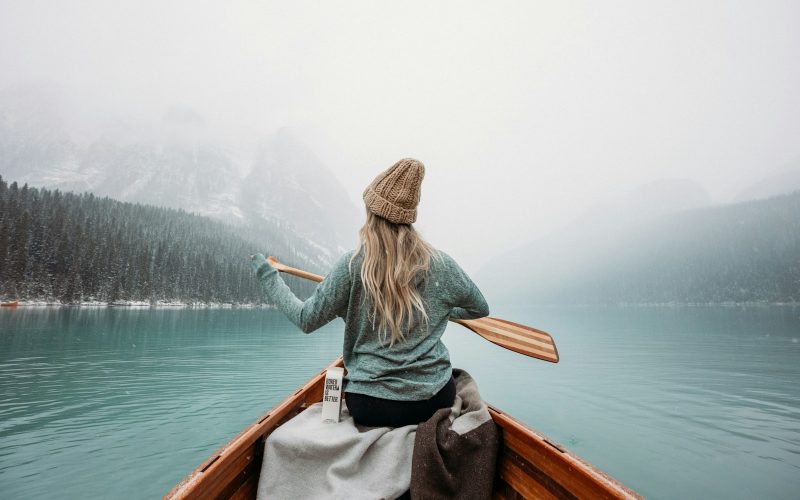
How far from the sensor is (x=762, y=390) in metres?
13.5

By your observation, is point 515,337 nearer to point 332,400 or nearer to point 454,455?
point 454,455

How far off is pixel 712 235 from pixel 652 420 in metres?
198

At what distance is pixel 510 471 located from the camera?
2869 millimetres

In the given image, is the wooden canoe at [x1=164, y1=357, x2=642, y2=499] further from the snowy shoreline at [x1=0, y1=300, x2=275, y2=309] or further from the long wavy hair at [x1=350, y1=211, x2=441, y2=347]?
the snowy shoreline at [x1=0, y1=300, x2=275, y2=309]

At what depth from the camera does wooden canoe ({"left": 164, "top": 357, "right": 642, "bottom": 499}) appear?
2002mm

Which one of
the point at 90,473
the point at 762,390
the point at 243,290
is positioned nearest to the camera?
the point at 90,473

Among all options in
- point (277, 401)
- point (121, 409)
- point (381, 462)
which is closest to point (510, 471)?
point (381, 462)

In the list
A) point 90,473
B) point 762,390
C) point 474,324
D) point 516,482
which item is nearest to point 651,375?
point 762,390

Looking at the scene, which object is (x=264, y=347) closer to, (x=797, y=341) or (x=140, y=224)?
(x=797, y=341)

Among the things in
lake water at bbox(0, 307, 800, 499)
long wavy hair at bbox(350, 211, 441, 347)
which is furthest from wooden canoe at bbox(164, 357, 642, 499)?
lake water at bbox(0, 307, 800, 499)

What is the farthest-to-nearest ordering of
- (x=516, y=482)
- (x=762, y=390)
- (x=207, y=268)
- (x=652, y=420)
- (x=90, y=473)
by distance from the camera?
(x=207, y=268) → (x=762, y=390) → (x=652, y=420) → (x=90, y=473) → (x=516, y=482)

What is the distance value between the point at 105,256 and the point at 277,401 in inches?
2629

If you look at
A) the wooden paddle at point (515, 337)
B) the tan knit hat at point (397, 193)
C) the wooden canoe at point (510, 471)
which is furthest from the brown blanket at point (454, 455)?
the wooden paddle at point (515, 337)

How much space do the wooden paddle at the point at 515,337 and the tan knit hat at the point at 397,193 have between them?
1.84 metres
